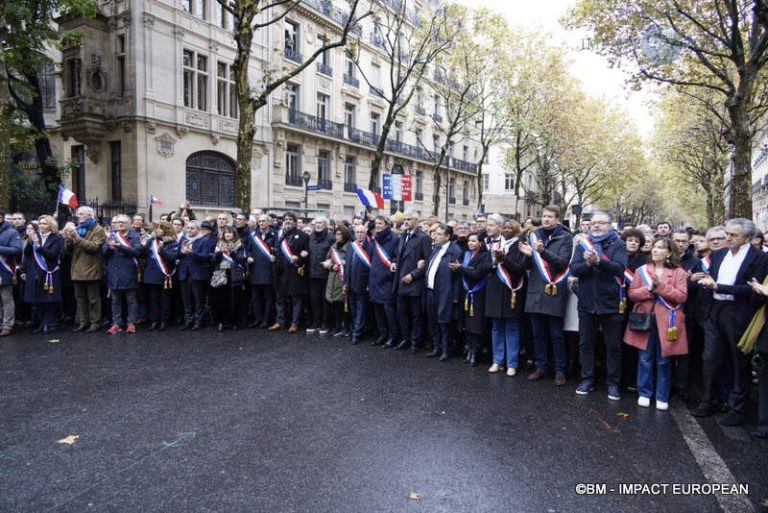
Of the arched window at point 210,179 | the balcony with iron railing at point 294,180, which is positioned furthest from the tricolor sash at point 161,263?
the balcony with iron railing at point 294,180

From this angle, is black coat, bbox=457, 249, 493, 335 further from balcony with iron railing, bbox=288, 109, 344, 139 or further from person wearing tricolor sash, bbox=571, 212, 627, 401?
balcony with iron railing, bbox=288, 109, 344, 139

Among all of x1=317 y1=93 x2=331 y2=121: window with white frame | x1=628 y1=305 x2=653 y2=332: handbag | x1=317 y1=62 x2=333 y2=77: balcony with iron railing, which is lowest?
x1=628 y1=305 x2=653 y2=332: handbag

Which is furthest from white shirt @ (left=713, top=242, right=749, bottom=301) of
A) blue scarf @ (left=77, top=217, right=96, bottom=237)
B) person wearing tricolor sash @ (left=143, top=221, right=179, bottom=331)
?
blue scarf @ (left=77, top=217, right=96, bottom=237)

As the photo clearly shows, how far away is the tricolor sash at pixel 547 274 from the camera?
21.5 ft

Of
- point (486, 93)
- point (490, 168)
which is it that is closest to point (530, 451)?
point (486, 93)

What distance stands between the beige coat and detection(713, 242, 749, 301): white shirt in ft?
30.9

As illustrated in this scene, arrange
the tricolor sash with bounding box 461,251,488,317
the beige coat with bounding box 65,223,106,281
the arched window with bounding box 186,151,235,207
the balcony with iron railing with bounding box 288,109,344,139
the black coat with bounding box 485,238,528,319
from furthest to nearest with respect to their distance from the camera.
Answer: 1. the balcony with iron railing with bounding box 288,109,344,139
2. the arched window with bounding box 186,151,235,207
3. the beige coat with bounding box 65,223,106,281
4. the tricolor sash with bounding box 461,251,488,317
5. the black coat with bounding box 485,238,528,319

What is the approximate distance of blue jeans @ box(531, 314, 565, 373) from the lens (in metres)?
6.66

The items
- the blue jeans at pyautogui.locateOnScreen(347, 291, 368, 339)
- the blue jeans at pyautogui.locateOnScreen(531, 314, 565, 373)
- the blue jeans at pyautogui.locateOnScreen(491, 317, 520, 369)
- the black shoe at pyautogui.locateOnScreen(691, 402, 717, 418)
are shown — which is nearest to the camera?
the black shoe at pyautogui.locateOnScreen(691, 402, 717, 418)

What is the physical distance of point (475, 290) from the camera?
7.44 metres

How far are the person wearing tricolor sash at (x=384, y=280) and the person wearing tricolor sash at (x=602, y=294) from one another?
312 centimetres

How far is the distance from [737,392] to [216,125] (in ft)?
79.4

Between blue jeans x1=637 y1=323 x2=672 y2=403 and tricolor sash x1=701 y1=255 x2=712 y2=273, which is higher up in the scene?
tricolor sash x1=701 y1=255 x2=712 y2=273

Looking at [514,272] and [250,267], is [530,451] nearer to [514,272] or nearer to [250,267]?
[514,272]
